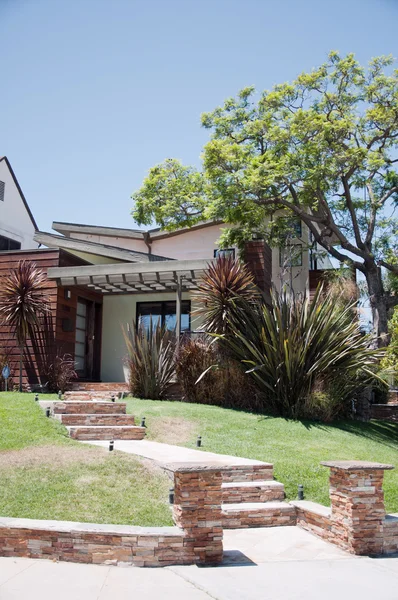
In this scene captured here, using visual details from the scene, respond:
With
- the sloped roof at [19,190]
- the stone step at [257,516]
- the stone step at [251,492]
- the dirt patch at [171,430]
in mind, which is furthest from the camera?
the sloped roof at [19,190]

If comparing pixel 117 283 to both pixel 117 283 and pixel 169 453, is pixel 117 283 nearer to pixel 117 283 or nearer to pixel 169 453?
pixel 117 283

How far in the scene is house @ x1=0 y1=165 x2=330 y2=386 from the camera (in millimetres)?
15648

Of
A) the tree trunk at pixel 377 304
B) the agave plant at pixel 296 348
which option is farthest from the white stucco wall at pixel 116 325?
the tree trunk at pixel 377 304

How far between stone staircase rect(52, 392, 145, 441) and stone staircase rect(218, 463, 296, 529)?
2.76m

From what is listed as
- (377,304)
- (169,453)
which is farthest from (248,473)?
(377,304)

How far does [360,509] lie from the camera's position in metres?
6.34

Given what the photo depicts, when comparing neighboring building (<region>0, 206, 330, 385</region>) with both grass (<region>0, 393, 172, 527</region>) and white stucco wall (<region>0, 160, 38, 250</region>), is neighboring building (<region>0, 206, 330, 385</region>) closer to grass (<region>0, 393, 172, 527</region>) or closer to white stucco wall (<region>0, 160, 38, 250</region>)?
grass (<region>0, 393, 172, 527</region>)

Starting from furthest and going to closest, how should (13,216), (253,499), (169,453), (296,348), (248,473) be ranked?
(13,216) → (296,348) → (169,453) → (248,473) → (253,499)

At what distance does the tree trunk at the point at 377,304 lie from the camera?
15703mm

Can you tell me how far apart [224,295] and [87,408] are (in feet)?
14.1

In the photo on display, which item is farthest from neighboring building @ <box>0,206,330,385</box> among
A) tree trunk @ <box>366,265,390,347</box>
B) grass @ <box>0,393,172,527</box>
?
grass @ <box>0,393,172,527</box>

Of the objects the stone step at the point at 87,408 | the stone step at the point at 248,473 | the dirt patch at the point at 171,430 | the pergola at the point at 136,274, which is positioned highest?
the pergola at the point at 136,274

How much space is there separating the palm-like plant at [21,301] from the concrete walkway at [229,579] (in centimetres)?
966

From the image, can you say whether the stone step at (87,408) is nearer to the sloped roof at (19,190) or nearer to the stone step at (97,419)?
the stone step at (97,419)
